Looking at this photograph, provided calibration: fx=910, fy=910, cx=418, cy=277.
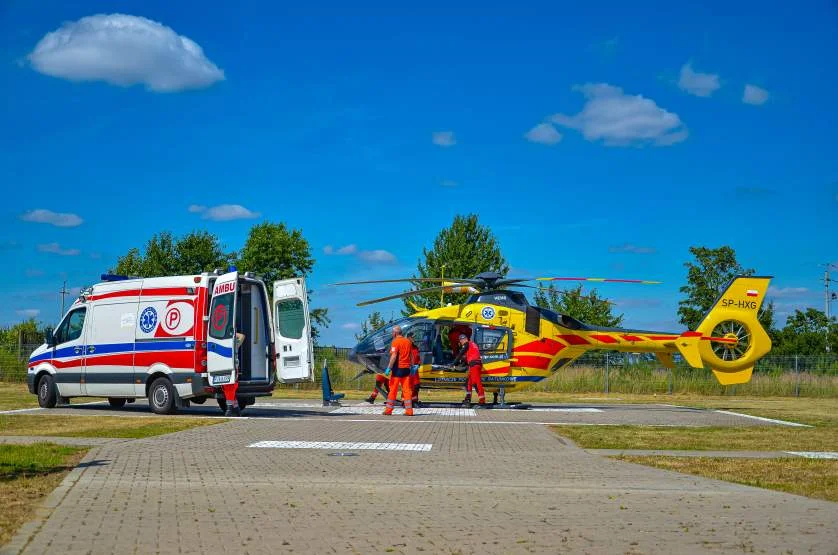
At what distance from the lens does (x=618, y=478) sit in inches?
404

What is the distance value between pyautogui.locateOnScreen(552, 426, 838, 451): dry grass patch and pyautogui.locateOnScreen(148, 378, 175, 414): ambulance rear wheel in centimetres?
805

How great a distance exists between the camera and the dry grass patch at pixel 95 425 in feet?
48.0

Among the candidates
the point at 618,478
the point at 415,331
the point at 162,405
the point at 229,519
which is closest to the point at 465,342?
the point at 415,331

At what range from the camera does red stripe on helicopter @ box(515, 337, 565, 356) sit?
23328 millimetres

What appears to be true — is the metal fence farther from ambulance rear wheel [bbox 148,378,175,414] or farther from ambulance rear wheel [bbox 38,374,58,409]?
ambulance rear wheel [bbox 148,378,175,414]

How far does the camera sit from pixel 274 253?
4984 centimetres

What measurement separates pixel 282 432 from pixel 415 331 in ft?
27.6

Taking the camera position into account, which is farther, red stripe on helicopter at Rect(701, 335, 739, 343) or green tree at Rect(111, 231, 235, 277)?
green tree at Rect(111, 231, 235, 277)

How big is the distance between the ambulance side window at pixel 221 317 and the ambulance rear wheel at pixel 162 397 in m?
1.64

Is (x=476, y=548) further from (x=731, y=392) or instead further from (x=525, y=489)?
(x=731, y=392)

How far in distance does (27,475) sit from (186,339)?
31.1ft

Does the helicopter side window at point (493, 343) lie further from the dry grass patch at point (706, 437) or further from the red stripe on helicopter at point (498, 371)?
the dry grass patch at point (706, 437)

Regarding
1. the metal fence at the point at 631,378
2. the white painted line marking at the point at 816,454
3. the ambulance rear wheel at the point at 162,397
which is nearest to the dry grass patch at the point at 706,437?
the white painted line marking at the point at 816,454

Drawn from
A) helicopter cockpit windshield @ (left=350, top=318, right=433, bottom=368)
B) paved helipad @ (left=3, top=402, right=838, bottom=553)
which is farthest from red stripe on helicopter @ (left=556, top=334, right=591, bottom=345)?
paved helipad @ (left=3, top=402, right=838, bottom=553)
